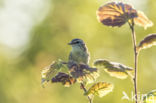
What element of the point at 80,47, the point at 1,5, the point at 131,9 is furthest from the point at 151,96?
the point at 1,5

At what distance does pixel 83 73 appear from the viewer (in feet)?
11.8

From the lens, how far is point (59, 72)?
3.97 meters

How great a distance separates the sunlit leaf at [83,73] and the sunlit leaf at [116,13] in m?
0.38

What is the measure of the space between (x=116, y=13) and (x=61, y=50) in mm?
17045

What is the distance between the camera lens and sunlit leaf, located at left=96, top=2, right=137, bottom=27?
3.62 metres

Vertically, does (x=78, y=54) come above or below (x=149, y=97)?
above

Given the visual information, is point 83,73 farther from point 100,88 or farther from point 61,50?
point 61,50

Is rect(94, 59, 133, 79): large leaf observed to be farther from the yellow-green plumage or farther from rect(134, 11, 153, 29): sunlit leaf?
the yellow-green plumage

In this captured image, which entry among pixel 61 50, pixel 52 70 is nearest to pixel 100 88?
pixel 52 70

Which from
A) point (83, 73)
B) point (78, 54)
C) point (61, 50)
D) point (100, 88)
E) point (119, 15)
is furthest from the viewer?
point (61, 50)

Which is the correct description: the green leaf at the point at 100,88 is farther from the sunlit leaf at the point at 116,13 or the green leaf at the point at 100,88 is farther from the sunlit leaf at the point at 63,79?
the sunlit leaf at the point at 116,13

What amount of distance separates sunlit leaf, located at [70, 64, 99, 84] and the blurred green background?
1375 cm

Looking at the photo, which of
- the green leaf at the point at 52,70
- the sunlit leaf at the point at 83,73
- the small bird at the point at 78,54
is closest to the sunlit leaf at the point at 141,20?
the sunlit leaf at the point at 83,73

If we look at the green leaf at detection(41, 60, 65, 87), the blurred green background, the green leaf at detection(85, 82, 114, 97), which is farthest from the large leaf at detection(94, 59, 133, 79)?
the blurred green background
